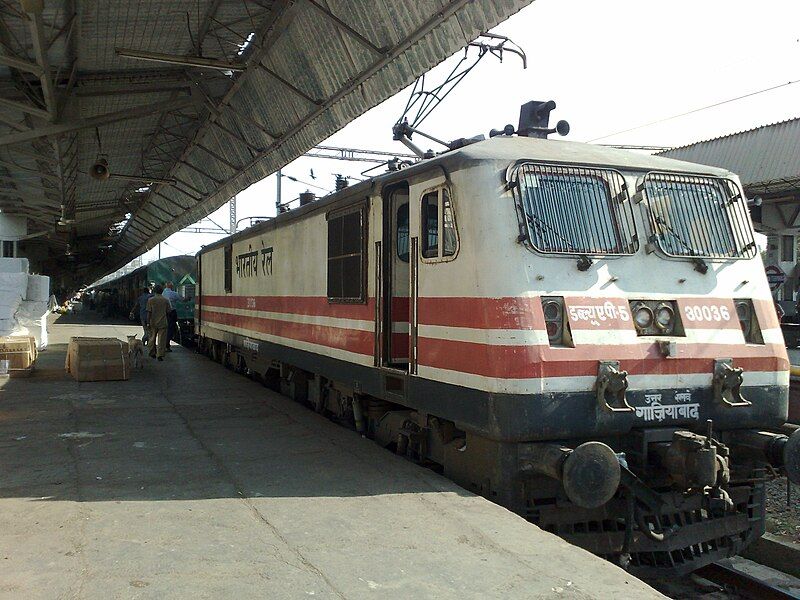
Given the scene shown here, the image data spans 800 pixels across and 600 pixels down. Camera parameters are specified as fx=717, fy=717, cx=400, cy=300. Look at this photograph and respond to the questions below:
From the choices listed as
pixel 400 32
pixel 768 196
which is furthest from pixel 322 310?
pixel 768 196

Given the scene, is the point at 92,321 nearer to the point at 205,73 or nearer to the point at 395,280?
the point at 205,73

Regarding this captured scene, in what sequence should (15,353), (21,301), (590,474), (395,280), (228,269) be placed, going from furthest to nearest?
(21,301) < (228,269) < (15,353) < (395,280) < (590,474)

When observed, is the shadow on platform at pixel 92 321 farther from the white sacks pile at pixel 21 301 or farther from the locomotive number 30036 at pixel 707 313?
the locomotive number 30036 at pixel 707 313

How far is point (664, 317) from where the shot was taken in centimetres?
570

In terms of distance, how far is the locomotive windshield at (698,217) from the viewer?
5957 millimetres

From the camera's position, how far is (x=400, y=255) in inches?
277

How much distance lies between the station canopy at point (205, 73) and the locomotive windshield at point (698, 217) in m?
2.51

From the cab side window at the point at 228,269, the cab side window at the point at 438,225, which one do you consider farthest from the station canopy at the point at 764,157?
the cab side window at the point at 438,225

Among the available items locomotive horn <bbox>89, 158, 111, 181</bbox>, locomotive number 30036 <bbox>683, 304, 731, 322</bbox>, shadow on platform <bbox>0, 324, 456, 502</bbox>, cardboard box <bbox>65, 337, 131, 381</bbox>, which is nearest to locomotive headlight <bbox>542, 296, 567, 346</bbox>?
locomotive number 30036 <bbox>683, 304, 731, 322</bbox>

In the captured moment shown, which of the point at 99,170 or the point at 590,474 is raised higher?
the point at 99,170

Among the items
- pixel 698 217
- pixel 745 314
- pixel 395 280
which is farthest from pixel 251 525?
pixel 698 217

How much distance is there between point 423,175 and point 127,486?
3.58 metres

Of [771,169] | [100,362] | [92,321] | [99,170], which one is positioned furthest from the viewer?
[92,321]

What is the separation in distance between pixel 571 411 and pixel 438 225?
187cm
